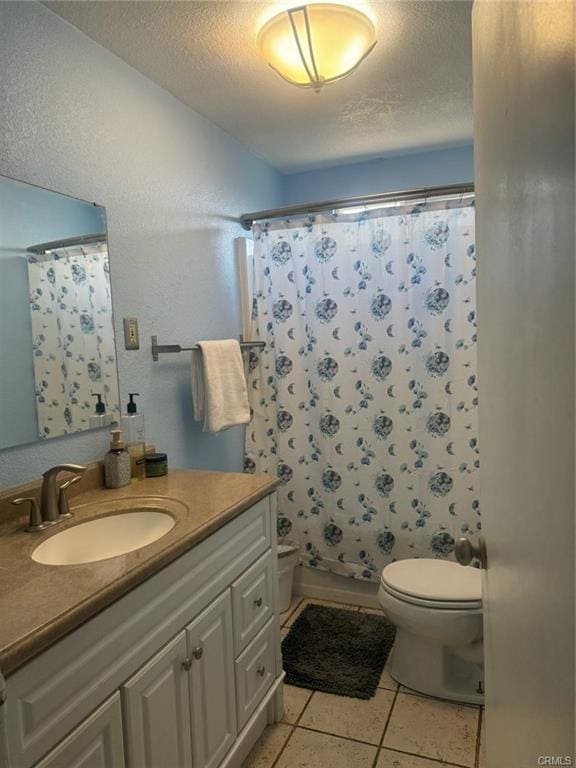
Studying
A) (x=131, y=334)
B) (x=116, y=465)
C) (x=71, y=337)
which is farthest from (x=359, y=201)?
(x=116, y=465)

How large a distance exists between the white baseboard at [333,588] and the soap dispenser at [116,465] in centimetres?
133

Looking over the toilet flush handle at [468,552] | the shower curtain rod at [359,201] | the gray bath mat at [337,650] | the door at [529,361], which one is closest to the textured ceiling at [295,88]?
the shower curtain rod at [359,201]

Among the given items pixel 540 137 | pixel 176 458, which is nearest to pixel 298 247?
pixel 176 458

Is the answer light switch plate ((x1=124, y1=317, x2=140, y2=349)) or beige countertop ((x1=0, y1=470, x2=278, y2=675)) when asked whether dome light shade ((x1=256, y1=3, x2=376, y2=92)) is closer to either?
light switch plate ((x1=124, y1=317, x2=140, y2=349))

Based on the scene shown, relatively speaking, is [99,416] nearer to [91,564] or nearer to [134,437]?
[134,437]

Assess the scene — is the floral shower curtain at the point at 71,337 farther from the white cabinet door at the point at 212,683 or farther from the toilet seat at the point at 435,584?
the toilet seat at the point at 435,584

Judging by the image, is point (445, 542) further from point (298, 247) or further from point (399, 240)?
point (298, 247)

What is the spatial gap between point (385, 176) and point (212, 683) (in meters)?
2.56

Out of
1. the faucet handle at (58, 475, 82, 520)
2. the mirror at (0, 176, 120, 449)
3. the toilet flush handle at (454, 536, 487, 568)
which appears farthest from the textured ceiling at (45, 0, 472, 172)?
the toilet flush handle at (454, 536, 487, 568)

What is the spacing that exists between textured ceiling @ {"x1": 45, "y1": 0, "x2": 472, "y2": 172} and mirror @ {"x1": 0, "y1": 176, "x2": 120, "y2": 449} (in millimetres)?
586

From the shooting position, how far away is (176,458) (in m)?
2.05

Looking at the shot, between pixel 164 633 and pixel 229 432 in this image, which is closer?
pixel 164 633

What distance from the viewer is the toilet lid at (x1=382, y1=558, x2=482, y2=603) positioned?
5.83 feet

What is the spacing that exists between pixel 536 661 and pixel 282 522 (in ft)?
6.85
